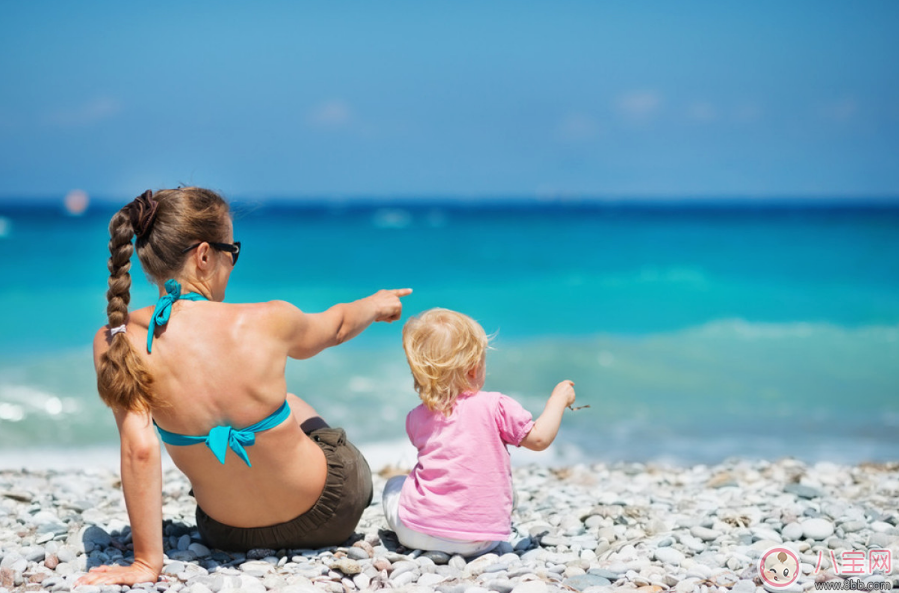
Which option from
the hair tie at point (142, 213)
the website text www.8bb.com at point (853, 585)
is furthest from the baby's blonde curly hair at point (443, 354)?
the website text www.8bb.com at point (853, 585)

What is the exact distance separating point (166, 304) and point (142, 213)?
33 cm

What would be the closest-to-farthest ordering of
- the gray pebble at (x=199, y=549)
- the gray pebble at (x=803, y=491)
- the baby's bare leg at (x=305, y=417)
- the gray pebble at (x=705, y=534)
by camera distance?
1. the gray pebble at (x=199, y=549)
2. the baby's bare leg at (x=305, y=417)
3. the gray pebble at (x=705, y=534)
4. the gray pebble at (x=803, y=491)

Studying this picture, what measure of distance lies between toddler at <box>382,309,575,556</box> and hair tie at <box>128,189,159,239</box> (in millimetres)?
978

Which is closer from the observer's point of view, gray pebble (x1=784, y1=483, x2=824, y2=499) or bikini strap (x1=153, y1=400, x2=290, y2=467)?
bikini strap (x1=153, y1=400, x2=290, y2=467)

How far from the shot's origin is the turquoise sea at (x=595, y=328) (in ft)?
22.6

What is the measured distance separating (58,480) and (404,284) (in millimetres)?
17007

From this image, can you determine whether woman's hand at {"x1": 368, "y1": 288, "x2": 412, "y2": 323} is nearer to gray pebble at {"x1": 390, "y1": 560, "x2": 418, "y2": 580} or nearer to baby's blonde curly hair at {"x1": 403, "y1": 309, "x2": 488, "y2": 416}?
baby's blonde curly hair at {"x1": 403, "y1": 309, "x2": 488, "y2": 416}

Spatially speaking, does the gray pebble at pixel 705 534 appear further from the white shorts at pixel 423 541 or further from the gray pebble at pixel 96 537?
the gray pebble at pixel 96 537

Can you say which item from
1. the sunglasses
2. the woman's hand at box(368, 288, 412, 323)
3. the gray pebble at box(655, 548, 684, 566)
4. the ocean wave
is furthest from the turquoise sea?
the gray pebble at box(655, 548, 684, 566)

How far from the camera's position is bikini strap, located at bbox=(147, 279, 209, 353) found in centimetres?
256

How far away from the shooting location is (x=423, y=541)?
9.60 ft

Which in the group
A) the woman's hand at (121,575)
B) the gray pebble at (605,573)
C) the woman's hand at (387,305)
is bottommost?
the woman's hand at (121,575)

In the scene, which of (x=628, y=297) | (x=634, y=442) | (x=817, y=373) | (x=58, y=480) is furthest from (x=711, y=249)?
(x=58, y=480)

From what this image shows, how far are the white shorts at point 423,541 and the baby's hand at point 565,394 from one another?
62cm
